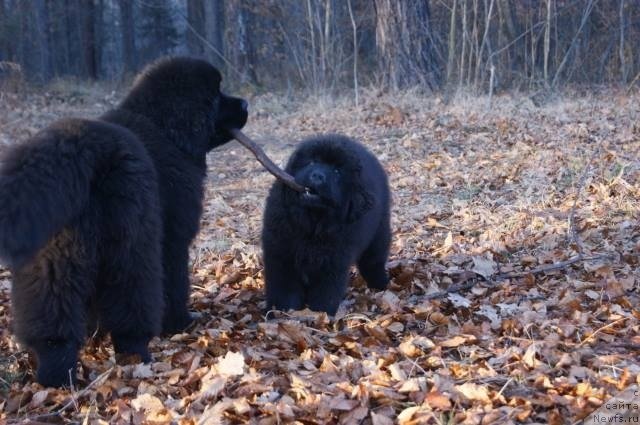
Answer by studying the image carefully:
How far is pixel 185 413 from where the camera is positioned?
3371 mm

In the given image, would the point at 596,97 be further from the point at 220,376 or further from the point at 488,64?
the point at 220,376

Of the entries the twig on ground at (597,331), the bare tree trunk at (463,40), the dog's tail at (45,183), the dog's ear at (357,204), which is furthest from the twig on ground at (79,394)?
the bare tree trunk at (463,40)

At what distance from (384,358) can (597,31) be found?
1939cm

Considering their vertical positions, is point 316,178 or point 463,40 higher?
point 463,40

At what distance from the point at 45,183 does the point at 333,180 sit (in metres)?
2.23

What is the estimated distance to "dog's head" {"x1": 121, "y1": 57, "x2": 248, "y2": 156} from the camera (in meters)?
4.93

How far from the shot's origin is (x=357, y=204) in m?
5.31

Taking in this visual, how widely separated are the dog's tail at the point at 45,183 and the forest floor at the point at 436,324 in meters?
0.80

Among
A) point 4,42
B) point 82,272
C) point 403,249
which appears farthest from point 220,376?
point 4,42

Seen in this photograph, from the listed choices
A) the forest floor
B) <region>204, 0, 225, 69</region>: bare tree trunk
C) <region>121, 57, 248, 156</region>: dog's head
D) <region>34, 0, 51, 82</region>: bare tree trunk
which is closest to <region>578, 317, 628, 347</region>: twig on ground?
the forest floor

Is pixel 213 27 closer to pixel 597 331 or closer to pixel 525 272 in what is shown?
pixel 525 272

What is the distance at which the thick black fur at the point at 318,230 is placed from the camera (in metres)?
5.29

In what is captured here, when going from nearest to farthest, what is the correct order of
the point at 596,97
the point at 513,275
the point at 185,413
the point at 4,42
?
the point at 185,413 → the point at 513,275 → the point at 596,97 → the point at 4,42

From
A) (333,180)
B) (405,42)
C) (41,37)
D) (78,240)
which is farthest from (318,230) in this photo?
(41,37)
